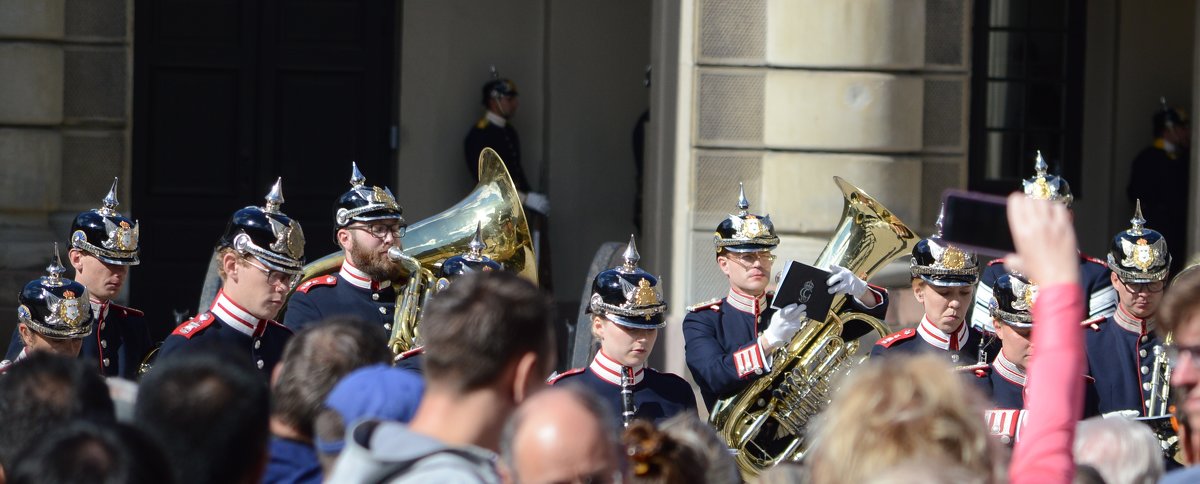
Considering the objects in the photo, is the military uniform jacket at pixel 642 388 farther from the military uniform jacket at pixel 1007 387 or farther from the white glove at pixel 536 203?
the white glove at pixel 536 203

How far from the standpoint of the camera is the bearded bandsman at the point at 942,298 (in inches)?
249

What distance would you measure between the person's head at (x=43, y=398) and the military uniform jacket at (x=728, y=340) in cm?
316

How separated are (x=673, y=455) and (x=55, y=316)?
3.16 meters

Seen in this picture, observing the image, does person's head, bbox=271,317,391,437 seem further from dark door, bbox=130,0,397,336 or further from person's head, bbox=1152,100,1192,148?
person's head, bbox=1152,100,1192,148

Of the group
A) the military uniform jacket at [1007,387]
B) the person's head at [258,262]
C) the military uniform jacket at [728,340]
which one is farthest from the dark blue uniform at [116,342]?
the military uniform jacket at [1007,387]

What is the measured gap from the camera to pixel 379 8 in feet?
35.8

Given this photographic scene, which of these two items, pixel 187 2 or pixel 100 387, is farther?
pixel 187 2

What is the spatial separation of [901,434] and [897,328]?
238 inches

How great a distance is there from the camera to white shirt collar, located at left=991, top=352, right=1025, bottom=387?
5.90 metres

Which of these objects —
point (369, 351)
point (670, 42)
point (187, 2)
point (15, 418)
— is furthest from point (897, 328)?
point (15, 418)

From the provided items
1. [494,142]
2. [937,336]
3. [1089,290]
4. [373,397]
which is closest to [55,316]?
[373,397]

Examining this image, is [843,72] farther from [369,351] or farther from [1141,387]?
[369,351]

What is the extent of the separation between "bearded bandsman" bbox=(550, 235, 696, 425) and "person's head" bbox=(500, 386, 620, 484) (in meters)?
2.72

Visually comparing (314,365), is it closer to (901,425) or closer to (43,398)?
(43,398)
